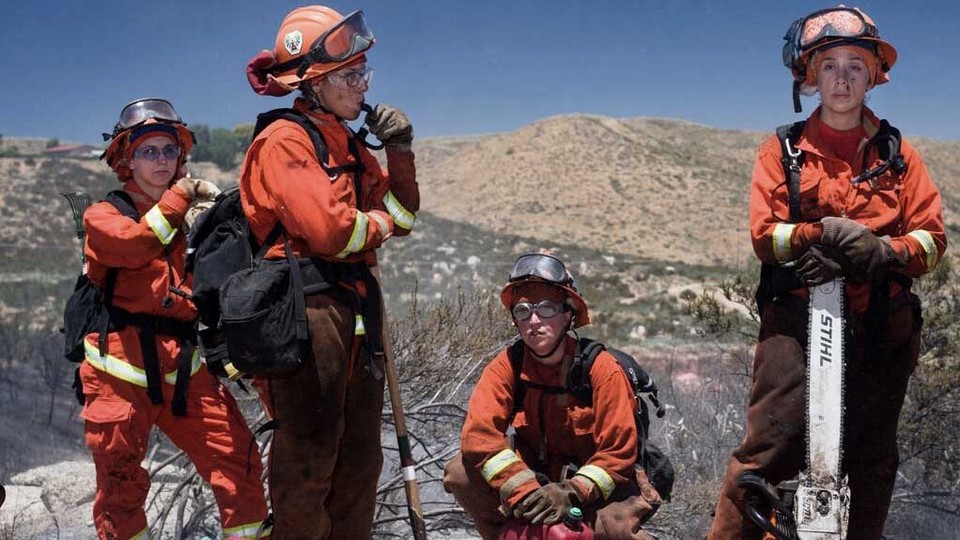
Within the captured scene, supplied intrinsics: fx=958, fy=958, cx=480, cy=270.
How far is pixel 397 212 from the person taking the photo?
3.56m

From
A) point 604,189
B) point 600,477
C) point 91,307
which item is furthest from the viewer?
point 604,189

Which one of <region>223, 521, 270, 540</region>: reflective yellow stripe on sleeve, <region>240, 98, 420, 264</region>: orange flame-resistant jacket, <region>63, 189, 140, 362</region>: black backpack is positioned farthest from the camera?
<region>63, 189, 140, 362</region>: black backpack

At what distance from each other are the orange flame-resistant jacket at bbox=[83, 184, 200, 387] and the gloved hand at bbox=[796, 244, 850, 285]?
7.71 feet

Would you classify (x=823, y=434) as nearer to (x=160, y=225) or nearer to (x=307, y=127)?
(x=307, y=127)

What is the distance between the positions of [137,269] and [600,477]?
6.52 feet

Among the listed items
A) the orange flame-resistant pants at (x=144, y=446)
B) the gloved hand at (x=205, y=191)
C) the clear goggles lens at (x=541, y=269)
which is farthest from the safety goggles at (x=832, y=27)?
the orange flame-resistant pants at (x=144, y=446)

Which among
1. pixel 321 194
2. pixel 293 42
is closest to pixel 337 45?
pixel 293 42

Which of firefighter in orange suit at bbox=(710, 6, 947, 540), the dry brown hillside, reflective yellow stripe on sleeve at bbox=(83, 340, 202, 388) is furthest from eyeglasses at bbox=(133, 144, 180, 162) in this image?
the dry brown hillside

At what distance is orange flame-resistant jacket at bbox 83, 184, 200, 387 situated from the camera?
146 inches

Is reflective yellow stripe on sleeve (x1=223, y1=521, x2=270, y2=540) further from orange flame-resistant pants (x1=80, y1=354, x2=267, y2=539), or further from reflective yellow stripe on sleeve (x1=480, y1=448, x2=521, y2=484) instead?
reflective yellow stripe on sleeve (x1=480, y1=448, x2=521, y2=484)

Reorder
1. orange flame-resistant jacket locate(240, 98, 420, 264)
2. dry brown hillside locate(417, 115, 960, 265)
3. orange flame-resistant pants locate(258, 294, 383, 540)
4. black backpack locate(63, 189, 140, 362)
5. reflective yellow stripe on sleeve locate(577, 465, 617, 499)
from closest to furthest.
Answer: orange flame-resistant jacket locate(240, 98, 420, 264) < orange flame-resistant pants locate(258, 294, 383, 540) < reflective yellow stripe on sleeve locate(577, 465, 617, 499) < black backpack locate(63, 189, 140, 362) < dry brown hillside locate(417, 115, 960, 265)

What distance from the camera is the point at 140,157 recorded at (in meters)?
3.97

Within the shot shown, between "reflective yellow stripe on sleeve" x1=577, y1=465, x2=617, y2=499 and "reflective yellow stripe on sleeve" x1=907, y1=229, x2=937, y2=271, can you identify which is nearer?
"reflective yellow stripe on sleeve" x1=907, y1=229, x2=937, y2=271

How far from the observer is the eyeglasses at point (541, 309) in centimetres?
375
